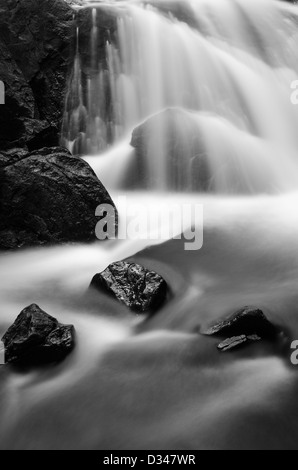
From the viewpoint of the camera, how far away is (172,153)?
33.0ft

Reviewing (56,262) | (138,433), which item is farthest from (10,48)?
(138,433)

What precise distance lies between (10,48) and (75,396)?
382 inches

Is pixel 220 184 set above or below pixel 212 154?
below

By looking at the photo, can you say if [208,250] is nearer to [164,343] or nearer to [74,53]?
[164,343]

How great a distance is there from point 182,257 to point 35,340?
300 centimetres

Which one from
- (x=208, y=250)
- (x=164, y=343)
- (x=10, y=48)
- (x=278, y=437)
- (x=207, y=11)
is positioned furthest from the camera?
(x=207, y=11)

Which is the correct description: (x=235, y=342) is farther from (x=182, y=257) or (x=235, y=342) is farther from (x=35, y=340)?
(x=182, y=257)

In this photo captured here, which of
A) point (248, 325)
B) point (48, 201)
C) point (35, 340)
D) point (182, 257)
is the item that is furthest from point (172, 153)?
point (35, 340)

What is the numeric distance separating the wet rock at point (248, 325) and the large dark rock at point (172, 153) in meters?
5.05

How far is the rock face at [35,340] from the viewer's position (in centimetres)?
507

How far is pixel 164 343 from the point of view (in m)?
5.28

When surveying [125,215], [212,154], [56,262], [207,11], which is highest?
[207,11]

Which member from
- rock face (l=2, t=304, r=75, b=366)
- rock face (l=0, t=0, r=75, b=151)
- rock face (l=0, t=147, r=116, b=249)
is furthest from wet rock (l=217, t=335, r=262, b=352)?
rock face (l=0, t=0, r=75, b=151)

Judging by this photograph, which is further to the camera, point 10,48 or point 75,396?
point 10,48
